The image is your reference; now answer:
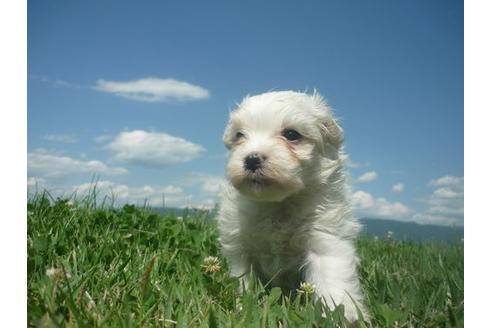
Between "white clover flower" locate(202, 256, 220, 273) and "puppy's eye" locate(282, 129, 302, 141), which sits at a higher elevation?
"puppy's eye" locate(282, 129, 302, 141)

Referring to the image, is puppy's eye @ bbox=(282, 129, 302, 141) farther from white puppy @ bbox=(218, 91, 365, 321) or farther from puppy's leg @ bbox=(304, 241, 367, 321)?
puppy's leg @ bbox=(304, 241, 367, 321)

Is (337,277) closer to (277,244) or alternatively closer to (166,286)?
(277,244)

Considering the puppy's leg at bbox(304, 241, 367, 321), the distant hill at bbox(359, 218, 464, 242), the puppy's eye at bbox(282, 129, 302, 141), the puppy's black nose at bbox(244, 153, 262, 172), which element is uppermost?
the puppy's eye at bbox(282, 129, 302, 141)

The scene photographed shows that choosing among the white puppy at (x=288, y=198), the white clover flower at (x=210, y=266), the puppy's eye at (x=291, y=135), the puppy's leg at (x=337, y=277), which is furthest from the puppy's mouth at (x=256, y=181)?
the puppy's leg at (x=337, y=277)

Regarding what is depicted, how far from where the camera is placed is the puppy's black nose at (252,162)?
11.0ft

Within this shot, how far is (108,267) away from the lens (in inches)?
135

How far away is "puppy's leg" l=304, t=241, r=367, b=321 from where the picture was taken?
3.22 m

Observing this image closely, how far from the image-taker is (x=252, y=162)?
3.36m

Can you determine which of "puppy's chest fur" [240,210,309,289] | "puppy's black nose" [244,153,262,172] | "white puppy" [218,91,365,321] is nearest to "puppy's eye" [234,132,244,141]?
"white puppy" [218,91,365,321]

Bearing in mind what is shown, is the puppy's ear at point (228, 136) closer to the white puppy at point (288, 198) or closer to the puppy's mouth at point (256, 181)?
the white puppy at point (288, 198)

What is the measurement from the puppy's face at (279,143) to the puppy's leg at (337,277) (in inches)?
18.7
